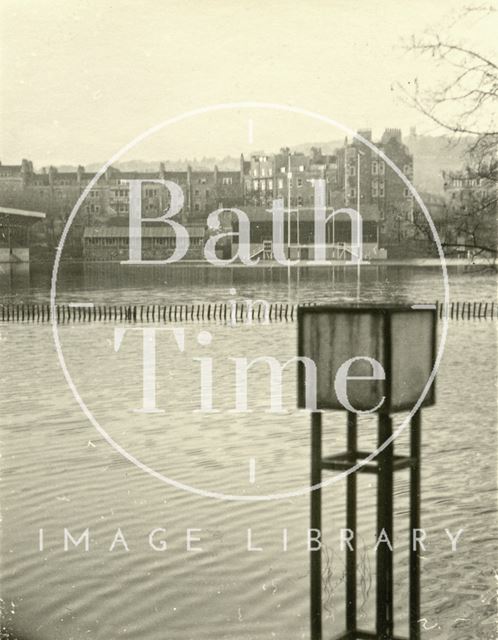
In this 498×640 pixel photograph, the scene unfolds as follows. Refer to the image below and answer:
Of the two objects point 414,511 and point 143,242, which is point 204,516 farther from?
point 143,242

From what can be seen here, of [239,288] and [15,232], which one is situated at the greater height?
[15,232]

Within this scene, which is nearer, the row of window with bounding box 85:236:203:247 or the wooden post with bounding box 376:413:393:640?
the wooden post with bounding box 376:413:393:640

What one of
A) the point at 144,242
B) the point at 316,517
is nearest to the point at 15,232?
the point at 144,242

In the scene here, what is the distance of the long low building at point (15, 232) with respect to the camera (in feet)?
337

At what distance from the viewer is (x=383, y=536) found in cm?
571

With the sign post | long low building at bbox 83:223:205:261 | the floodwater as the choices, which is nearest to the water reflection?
the floodwater

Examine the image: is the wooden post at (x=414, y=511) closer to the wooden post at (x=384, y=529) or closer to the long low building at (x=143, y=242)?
the wooden post at (x=384, y=529)

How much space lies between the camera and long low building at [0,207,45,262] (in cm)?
10281

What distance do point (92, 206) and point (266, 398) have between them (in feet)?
475

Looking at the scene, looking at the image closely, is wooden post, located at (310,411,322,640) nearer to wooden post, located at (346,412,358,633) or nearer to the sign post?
the sign post

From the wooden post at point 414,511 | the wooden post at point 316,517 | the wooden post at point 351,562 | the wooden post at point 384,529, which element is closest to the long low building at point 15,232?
the wooden post at point 351,562

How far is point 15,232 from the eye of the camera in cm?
11300

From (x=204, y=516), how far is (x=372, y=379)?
490 cm

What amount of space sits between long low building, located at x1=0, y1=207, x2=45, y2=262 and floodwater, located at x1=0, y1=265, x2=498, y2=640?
8265 centimetres
